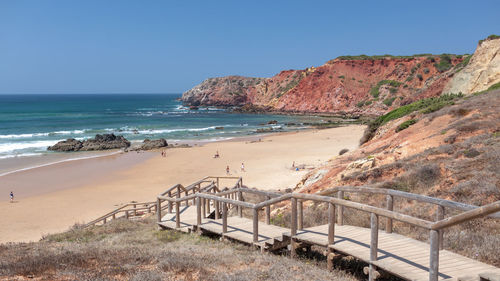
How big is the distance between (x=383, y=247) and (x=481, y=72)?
33.7 metres

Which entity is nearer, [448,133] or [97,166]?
[448,133]

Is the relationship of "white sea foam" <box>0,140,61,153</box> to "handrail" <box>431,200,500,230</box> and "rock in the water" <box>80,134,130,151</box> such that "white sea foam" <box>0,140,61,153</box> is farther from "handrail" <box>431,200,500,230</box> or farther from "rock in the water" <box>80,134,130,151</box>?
"handrail" <box>431,200,500,230</box>

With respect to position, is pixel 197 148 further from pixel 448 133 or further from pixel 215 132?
pixel 448 133

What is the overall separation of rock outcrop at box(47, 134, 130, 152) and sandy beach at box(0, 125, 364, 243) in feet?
19.0

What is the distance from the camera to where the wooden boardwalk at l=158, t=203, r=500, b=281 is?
4945 mm

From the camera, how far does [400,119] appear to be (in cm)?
2334

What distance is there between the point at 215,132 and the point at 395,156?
155 ft

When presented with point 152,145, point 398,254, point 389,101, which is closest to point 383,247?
point 398,254

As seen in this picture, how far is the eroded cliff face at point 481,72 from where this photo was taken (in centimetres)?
3092

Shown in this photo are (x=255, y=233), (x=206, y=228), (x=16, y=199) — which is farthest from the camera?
(x=16, y=199)

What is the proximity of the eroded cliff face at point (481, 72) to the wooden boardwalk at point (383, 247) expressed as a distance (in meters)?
28.9

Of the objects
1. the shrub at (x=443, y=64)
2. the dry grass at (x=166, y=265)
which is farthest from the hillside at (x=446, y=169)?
the shrub at (x=443, y=64)

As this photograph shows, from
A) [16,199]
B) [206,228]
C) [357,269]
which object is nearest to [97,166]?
[16,199]

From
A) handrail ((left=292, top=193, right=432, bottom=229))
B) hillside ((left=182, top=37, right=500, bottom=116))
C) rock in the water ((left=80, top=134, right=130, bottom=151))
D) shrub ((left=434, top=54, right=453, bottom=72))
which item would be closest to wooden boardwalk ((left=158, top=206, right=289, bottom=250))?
handrail ((left=292, top=193, right=432, bottom=229))
